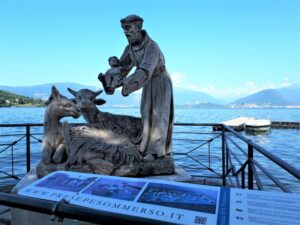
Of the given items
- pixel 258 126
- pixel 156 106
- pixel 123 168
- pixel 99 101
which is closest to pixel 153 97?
pixel 156 106

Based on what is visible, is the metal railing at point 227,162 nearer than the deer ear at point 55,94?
Yes

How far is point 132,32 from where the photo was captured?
132 inches

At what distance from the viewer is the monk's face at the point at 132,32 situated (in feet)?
10.9

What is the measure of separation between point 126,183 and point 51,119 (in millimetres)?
2219

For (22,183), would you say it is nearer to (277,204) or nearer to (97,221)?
(97,221)

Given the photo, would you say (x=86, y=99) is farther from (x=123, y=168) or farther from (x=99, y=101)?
(x=123, y=168)

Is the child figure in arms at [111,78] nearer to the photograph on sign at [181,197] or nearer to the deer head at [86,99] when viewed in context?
the deer head at [86,99]

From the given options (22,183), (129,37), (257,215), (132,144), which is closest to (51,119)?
(22,183)

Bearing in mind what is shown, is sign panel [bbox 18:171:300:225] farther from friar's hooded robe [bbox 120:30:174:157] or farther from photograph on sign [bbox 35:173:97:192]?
friar's hooded robe [bbox 120:30:174:157]

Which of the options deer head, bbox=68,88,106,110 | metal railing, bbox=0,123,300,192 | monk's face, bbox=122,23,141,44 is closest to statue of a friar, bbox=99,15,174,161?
monk's face, bbox=122,23,141,44

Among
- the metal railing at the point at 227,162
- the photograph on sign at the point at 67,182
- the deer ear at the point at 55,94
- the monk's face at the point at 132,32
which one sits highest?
the monk's face at the point at 132,32

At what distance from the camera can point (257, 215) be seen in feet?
3.51

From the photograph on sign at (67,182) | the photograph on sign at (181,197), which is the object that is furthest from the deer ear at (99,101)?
the photograph on sign at (181,197)

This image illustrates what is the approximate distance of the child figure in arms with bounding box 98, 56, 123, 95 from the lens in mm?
3234
